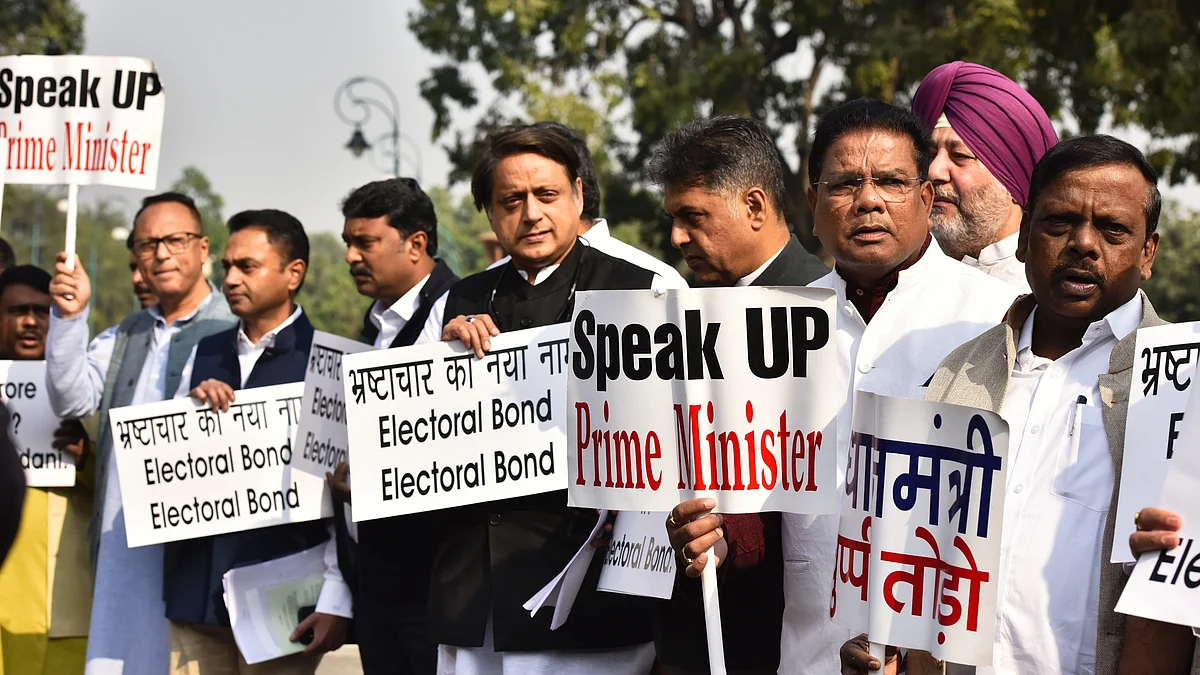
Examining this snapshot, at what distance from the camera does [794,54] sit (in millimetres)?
21234

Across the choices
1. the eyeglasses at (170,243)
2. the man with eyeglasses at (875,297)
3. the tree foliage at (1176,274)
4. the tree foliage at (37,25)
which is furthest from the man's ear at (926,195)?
the tree foliage at (37,25)

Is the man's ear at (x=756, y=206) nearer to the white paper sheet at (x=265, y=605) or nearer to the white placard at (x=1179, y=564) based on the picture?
the white placard at (x=1179, y=564)

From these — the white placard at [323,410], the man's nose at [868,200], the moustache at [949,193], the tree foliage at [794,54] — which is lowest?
the white placard at [323,410]

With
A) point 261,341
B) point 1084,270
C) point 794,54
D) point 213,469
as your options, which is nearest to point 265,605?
point 213,469

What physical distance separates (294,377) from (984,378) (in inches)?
142

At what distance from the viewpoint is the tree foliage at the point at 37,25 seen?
71.2ft

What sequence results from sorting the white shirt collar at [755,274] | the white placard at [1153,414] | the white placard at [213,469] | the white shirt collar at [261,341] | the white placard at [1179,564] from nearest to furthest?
the white placard at [1179,564], the white placard at [1153,414], the white shirt collar at [755,274], the white placard at [213,469], the white shirt collar at [261,341]

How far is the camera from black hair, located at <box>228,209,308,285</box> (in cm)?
645

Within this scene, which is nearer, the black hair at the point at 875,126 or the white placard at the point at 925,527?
the white placard at the point at 925,527

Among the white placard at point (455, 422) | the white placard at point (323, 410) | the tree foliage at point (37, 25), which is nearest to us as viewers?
the white placard at point (455, 422)

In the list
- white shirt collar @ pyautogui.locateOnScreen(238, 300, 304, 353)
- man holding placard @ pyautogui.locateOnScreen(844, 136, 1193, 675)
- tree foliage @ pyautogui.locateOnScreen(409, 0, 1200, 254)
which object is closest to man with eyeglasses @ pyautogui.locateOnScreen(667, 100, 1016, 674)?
man holding placard @ pyautogui.locateOnScreen(844, 136, 1193, 675)

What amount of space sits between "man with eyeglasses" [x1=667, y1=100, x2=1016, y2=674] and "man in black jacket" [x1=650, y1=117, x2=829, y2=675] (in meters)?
0.21

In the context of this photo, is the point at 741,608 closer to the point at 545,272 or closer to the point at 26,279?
the point at 545,272

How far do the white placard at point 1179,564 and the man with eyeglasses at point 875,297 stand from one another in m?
0.90
